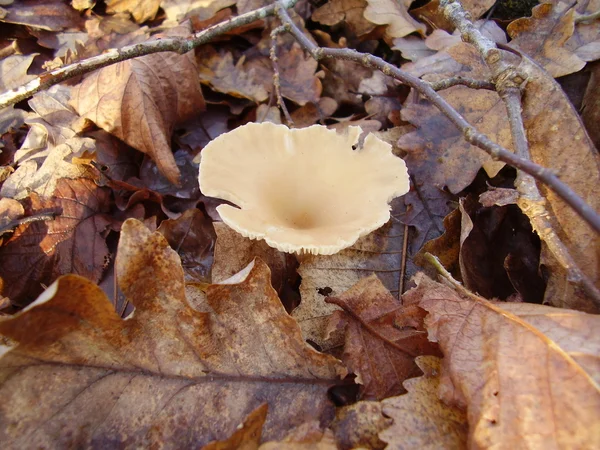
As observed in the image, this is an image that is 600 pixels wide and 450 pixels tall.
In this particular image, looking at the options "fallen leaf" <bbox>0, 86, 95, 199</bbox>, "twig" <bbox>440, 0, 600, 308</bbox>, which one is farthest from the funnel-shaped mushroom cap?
"fallen leaf" <bbox>0, 86, 95, 199</bbox>

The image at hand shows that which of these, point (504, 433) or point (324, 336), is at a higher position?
point (504, 433)

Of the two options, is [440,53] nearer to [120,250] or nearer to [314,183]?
[314,183]

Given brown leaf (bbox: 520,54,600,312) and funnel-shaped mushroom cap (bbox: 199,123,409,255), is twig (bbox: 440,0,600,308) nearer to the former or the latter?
brown leaf (bbox: 520,54,600,312)

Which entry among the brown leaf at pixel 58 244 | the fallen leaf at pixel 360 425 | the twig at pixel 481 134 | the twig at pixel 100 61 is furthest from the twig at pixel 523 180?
the brown leaf at pixel 58 244

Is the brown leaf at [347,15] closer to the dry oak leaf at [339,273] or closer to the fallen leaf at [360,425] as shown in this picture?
the dry oak leaf at [339,273]

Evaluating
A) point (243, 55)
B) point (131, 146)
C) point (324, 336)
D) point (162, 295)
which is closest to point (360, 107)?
point (243, 55)

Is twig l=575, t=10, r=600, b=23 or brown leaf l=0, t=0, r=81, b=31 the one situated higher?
twig l=575, t=10, r=600, b=23

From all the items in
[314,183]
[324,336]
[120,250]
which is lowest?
[324,336]

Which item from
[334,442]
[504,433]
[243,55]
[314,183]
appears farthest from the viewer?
[243,55]
